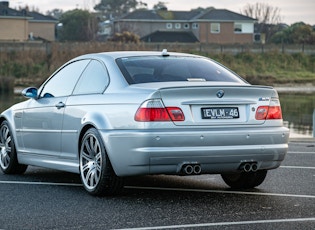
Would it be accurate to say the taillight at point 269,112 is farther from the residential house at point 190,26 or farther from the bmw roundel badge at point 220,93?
the residential house at point 190,26

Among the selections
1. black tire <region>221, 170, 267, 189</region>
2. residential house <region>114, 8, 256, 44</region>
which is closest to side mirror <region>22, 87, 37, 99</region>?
black tire <region>221, 170, 267, 189</region>

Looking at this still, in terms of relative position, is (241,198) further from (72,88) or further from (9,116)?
(9,116)

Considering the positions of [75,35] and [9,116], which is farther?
[75,35]

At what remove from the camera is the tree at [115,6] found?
15350 centimetres

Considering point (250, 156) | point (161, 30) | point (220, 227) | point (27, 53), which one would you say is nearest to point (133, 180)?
point (250, 156)

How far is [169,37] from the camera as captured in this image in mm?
99750

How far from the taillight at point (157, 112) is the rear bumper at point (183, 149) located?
0.41 feet

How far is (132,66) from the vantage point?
9781 millimetres

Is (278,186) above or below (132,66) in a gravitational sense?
below

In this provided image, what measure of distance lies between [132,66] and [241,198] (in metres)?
1.81

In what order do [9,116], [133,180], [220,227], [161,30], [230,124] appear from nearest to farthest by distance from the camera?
1. [220,227]
2. [230,124]
3. [133,180]
4. [9,116]
5. [161,30]

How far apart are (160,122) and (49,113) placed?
7.20 ft

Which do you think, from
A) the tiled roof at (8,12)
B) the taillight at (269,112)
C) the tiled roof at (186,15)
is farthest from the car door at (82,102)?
Answer: the tiled roof at (186,15)

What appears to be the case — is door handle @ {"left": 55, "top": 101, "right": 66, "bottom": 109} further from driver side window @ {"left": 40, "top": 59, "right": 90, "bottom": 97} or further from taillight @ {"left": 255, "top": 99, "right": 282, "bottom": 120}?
taillight @ {"left": 255, "top": 99, "right": 282, "bottom": 120}
